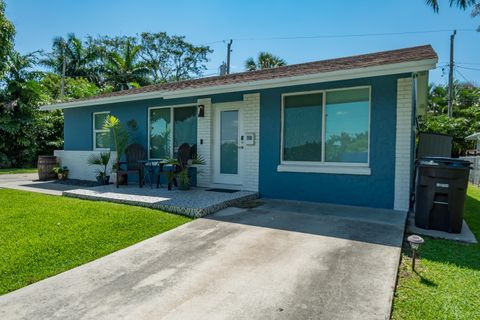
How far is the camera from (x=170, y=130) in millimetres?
8812

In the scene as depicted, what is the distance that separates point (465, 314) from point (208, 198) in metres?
4.62

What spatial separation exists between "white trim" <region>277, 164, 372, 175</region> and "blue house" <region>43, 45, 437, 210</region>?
2cm

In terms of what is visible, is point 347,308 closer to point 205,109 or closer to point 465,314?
point 465,314

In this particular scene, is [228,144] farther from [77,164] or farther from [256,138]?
[77,164]

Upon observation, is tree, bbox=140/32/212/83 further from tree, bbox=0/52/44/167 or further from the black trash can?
the black trash can

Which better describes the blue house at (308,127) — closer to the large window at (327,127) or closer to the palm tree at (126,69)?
the large window at (327,127)

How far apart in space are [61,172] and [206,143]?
578 cm

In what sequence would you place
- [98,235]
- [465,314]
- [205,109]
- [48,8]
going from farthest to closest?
[48,8], [205,109], [98,235], [465,314]

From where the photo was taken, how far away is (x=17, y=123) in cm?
1556

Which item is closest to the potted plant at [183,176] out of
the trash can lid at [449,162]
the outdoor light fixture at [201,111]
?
the outdoor light fixture at [201,111]

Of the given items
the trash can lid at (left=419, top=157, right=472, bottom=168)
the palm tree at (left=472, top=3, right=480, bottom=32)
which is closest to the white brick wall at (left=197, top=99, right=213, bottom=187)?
the trash can lid at (left=419, top=157, right=472, bottom=168)

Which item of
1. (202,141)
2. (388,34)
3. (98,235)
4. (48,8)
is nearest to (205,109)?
(202,141)

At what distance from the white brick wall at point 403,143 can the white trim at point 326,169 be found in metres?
0.54

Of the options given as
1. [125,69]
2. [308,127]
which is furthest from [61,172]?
[125,69]
